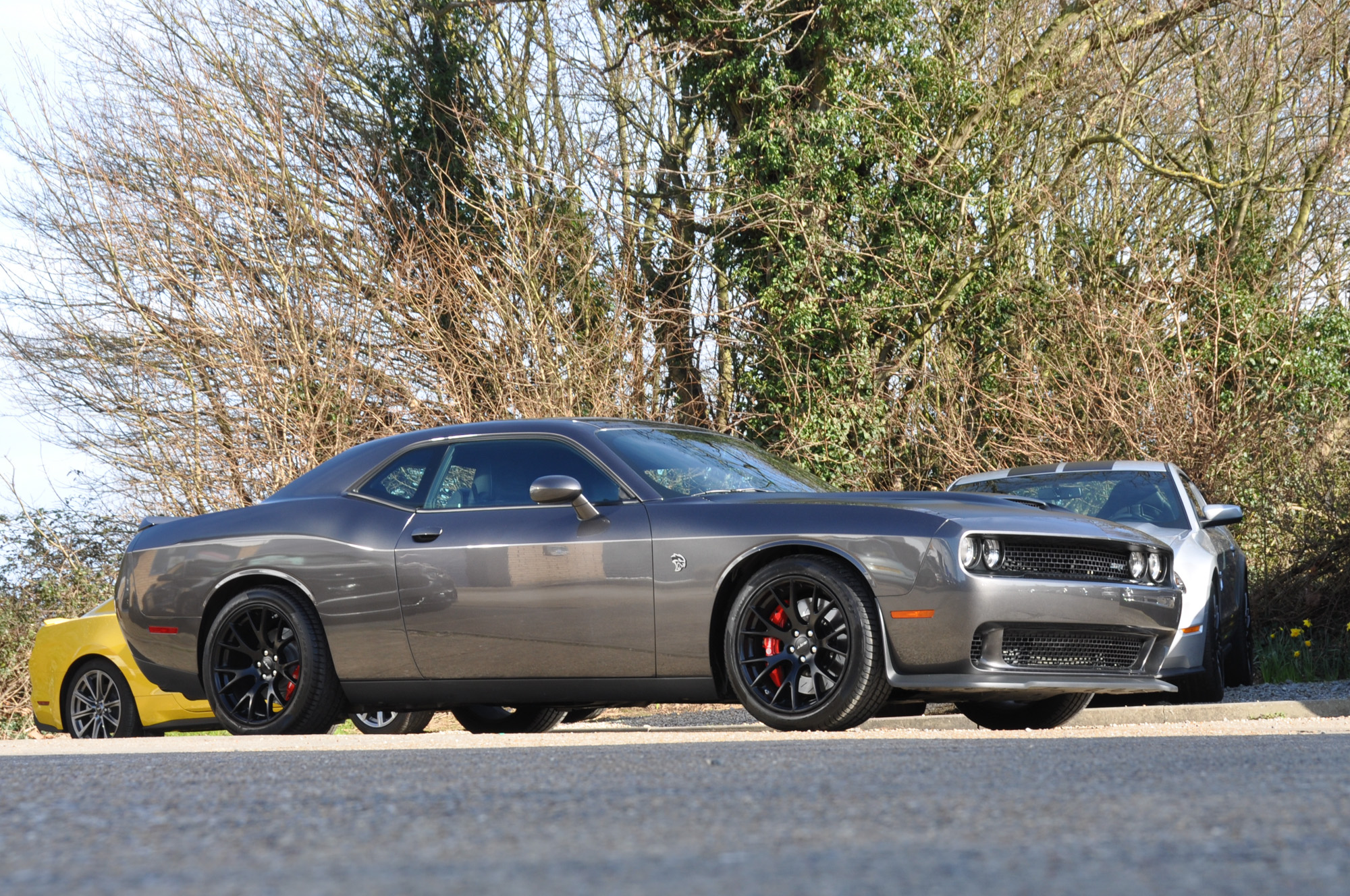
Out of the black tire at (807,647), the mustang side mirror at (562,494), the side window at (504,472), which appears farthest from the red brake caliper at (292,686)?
the black tire at (807,647)

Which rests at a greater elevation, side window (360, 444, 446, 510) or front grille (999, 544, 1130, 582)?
side window (360, 444, 446, 510)

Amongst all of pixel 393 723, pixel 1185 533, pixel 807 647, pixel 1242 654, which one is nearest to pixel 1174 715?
pixel 1185 533

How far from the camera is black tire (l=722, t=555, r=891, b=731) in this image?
5863 mm

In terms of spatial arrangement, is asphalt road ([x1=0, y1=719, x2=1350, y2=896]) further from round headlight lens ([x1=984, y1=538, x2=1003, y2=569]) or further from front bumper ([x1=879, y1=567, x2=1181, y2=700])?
round headlight lens ([x1=984, y1=538, x2=1003, y2=569])

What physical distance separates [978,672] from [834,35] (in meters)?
13.1

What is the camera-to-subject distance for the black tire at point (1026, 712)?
7359mm

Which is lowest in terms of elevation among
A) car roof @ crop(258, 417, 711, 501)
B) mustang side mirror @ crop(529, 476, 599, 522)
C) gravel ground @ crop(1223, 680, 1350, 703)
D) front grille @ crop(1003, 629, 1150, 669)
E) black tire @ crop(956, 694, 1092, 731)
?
gravel ground @ crop(1223, 680, 1350, 703)

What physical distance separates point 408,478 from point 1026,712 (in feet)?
11.1

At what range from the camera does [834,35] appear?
1753 cm

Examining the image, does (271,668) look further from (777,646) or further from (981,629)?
(981,629)

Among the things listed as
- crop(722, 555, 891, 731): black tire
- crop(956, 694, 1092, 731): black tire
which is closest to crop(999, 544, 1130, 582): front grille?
crop(722, 555, 891, 731): black tire

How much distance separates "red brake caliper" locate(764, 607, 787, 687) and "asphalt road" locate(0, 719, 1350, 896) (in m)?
1.20

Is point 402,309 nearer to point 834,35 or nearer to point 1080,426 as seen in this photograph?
point 834,35

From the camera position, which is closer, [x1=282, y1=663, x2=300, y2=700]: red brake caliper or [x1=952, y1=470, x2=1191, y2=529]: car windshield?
[x1=282, y1=663, x2=300, y2=700]: red brake caliper
